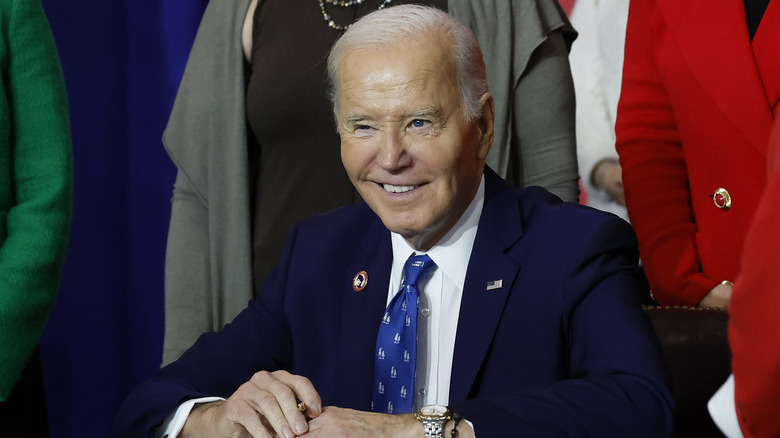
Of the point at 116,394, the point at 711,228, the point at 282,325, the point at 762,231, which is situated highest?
the point at 762,231

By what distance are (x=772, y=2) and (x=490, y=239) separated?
67 centimetres

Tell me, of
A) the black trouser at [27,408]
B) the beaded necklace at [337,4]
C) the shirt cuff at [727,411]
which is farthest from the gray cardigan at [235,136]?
the shirt cuff at [727,411]

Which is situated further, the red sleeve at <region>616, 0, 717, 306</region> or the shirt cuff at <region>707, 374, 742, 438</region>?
the red sleeve at <region>616, 0, 717, 306</region>

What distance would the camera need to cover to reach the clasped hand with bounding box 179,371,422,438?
156 centimetres

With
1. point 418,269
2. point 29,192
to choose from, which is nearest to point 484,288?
point 418,269

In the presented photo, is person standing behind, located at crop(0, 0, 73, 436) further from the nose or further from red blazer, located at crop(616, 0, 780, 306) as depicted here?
red blazer, located at crop(616, 0, 780, 306)

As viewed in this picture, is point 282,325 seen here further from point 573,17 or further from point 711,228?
point 573,17

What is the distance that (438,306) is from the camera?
1.92 metres

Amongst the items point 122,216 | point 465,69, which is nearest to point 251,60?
point 465,69

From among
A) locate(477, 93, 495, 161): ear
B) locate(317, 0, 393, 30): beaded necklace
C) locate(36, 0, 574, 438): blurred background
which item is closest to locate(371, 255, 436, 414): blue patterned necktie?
locate(477, 93, 495, 161): ear

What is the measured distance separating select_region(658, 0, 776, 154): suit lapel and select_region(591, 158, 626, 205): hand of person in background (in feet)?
2.75

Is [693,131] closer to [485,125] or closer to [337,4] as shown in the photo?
[485,125]

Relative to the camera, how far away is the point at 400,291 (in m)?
1.94

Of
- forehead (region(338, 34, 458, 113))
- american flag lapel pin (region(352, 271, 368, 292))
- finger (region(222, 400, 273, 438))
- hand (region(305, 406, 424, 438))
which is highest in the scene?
forehead (region(338, 34, 458, 113))
